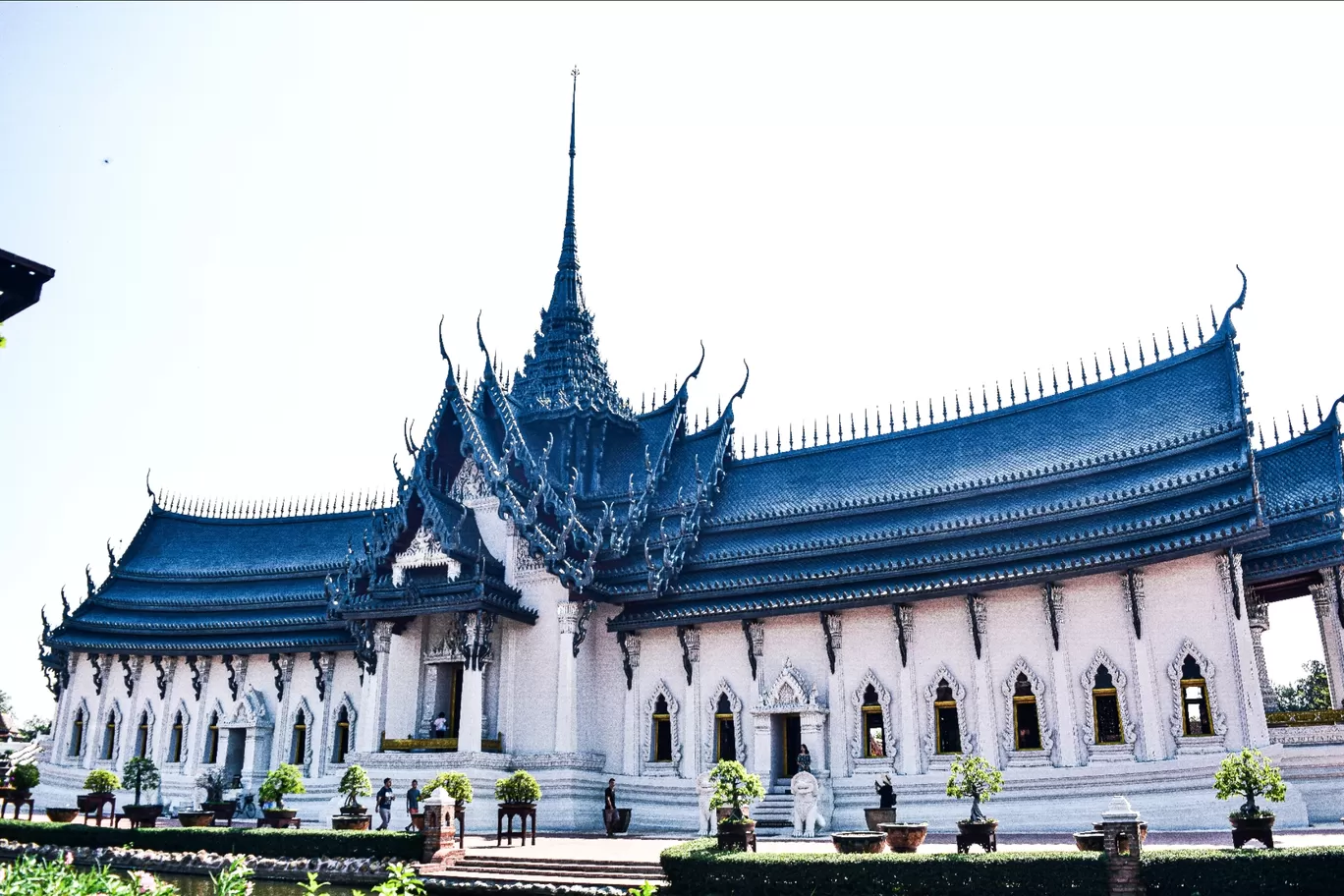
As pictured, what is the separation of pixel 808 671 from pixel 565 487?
289 inches

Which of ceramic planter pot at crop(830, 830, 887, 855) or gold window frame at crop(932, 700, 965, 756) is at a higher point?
gold window frame at crop(932, 700, 965, 756)

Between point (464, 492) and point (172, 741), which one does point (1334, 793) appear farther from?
point (172, 741)

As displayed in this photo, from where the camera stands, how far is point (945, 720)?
64.6 ft

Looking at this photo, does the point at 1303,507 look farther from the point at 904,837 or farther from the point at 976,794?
the point at 904,837

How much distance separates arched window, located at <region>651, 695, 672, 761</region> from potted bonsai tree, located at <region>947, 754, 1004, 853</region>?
7447 mm

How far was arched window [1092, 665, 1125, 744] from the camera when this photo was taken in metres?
18.0

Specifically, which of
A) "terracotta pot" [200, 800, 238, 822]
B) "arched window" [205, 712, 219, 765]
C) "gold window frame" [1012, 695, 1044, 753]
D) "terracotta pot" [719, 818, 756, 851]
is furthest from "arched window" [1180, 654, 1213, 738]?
"arched window" [205, 712, 219, 765]

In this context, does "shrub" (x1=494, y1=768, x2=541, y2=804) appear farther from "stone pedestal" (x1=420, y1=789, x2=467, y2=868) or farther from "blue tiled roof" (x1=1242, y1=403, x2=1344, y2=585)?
"blue tiled roof" (x1=1242, y1=403, x2=1344, y2=585)

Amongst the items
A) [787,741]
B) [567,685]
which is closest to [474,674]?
[567,685]

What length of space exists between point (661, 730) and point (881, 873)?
10.2 m

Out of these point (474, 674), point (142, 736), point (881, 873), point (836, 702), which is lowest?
point (881, 873)

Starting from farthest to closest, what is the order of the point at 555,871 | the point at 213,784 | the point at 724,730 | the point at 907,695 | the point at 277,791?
the point at 213,784
the point at 724,730
the point at 277,791
the point at 907,695
the point at 555,871

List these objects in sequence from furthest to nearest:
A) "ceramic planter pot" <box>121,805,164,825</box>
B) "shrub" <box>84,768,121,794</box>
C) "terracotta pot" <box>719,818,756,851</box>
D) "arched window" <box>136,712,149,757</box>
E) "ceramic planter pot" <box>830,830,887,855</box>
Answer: "arched window" <box>136,712,149,757</box> → "shrub" <box>84,768,121,794</box> → "ceramic planter pot" <box>121,805,164,825</box> → "terracotta pot" <box>719,818,756,851</box> → "ceramic planter pot" <box>830,830,887,855</box>

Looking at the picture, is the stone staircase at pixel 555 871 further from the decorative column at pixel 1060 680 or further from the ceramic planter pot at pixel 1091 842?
the decorative column at pixel 1060 680
